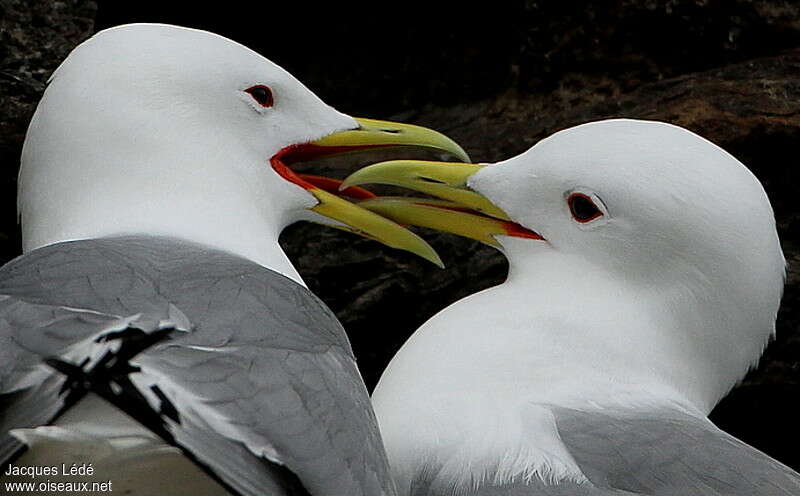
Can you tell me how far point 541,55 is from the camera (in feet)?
17.1

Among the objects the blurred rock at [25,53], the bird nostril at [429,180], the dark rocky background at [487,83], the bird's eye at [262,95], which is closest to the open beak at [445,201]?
the bird nostril at [429,180]

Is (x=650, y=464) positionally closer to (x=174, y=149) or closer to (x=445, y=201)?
(x=445, y=201)

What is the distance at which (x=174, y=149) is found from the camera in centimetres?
357

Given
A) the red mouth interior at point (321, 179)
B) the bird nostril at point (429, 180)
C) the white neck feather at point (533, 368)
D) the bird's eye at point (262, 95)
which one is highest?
the bird's eye at point (262, 95)

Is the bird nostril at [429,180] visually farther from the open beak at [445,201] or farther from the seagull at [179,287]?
the seagull at [179,287]

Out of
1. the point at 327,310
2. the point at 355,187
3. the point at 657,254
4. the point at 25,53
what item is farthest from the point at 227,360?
the point at 25,53

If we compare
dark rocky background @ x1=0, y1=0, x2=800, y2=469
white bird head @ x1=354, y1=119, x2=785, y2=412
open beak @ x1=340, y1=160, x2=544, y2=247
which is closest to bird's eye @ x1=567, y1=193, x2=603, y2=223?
white bird head @ x1=354, y1=119, x2=785, y2=412

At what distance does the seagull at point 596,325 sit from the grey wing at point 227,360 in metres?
0.30

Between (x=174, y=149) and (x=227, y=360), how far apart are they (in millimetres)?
1105

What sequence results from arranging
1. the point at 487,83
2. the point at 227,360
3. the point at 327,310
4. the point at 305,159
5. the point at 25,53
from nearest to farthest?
the point at 227,360 < the point at 327,310 < the point at 305,159 < the point at 25,53 < the point at 487,83

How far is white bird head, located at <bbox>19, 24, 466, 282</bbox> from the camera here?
349 cm

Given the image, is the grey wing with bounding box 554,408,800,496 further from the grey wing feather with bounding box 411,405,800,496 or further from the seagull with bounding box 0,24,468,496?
the seagull with bounding box 0,24,468,496

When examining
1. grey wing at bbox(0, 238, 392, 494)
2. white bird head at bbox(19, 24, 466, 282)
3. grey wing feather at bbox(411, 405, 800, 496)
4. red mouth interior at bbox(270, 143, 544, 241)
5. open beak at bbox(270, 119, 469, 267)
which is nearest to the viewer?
grey wing at bbox(0, 238, 392, 494)

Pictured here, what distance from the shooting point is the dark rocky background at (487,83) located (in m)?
4.59
